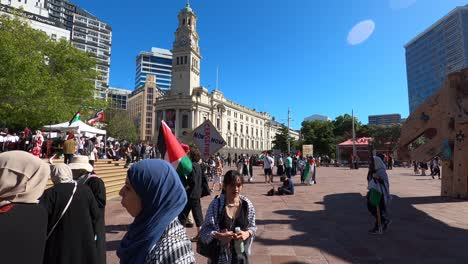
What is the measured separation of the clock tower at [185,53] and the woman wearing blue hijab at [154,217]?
236ft

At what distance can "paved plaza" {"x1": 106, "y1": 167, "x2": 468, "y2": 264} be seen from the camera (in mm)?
4785

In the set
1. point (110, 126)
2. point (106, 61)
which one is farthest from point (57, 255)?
point (106, 61)

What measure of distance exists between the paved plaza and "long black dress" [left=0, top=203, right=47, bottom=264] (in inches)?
131

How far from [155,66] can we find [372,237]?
14354cm

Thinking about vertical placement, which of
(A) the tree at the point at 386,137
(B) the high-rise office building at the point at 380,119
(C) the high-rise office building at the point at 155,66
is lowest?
(A) the tree at the point at 386,137

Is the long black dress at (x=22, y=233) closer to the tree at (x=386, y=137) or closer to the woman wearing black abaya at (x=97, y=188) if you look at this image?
the woman wearing black abaya at (x=97, y=188)

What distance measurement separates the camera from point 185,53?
2820 inches

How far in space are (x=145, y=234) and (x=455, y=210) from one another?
9.55 metres

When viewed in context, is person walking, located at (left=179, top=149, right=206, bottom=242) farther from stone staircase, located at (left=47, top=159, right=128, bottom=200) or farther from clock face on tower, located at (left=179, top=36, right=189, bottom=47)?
clock face on tower, located at (left=179, top=36, right=189, bottom=47)

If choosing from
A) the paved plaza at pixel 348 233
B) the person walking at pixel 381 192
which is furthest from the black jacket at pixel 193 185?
the person walking at pixel 381 192

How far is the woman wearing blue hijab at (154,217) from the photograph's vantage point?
1.62 metres

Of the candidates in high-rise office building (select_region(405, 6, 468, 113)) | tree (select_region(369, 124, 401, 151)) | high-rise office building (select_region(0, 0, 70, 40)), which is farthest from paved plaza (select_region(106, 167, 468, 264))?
high-rise office building (select_region(405, 6, 468, 113))

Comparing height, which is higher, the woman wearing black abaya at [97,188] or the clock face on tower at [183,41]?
the clock face on tower at [183,41]

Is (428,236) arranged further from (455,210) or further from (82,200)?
(82,200)
